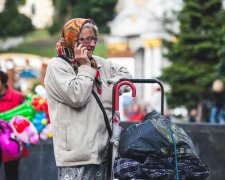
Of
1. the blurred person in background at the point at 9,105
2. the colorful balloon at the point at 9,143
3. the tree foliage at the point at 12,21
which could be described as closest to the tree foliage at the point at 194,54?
the blurred person in background at the point at 9,105

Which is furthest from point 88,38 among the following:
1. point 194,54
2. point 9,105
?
point 194,54

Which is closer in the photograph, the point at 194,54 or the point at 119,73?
the point at 119,73

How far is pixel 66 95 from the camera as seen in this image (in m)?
5.26

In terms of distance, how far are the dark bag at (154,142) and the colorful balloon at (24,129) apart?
3.85 metres

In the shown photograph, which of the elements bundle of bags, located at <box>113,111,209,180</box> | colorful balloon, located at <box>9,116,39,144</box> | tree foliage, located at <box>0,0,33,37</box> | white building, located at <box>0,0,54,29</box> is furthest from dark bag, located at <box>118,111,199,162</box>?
white building, located at <box>0,0,54,29</box>

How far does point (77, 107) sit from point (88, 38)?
1.60 ft

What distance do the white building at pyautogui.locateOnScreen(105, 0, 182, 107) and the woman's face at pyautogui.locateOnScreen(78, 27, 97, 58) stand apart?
169 feet

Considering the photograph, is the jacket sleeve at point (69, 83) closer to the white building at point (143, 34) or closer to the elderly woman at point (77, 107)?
the elderly woman at point (77, 107)

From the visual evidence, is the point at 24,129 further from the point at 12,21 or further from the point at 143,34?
the point at 12,21

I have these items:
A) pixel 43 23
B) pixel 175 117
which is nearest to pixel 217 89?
pixel 175 117

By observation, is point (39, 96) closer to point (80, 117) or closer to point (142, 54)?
point (80, 117)

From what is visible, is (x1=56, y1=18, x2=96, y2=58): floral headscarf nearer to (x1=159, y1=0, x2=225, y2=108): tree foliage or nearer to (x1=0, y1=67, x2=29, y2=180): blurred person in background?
(x1=0, y1=67, x2=29, y2=180): blurred person in background

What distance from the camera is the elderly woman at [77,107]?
5.26 m

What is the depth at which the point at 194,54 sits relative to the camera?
34688mm
